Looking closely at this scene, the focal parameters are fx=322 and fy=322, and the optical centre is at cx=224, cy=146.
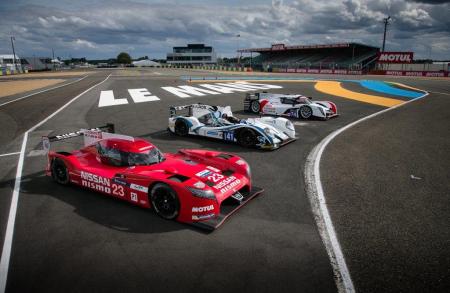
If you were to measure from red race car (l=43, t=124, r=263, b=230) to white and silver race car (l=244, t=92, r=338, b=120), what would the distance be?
32.7ft

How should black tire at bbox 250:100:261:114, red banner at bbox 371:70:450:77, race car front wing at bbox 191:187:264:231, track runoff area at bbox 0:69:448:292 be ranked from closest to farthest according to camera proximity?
1. track runoff area at bbox 0:69:448:292
2. race car front wing at bbox 191:187:264:231
3. black tire at bbox 250:100:261:114
4. red banner at bbox 371:70:450:77

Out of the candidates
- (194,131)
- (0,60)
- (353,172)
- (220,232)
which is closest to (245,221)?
(220,232)

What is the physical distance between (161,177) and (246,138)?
541 cm

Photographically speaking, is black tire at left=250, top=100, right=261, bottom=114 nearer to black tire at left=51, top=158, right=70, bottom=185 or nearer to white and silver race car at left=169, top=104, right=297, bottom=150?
white and silver race car at left=169, top=104, right=297, bottom=150

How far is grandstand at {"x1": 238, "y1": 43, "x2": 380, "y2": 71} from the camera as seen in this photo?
74.0m

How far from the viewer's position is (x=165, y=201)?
249 inches

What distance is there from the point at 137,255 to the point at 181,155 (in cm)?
356

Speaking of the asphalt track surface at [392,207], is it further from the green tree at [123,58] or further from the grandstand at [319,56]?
the green tree at [123,58]

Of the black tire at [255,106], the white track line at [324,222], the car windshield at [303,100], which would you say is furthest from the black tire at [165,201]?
the black tire at [255,106]

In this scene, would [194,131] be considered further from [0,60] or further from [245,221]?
[0,60]

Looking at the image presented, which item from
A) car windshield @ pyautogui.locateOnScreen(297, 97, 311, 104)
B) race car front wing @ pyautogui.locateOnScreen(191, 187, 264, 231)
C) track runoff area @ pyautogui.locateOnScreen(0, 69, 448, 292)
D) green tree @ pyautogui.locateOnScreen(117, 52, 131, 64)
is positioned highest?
green tree @ pyautogui.locateOnScreen(117, 52, 131, 64)

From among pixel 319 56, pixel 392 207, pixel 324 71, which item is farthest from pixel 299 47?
pixel 392 207

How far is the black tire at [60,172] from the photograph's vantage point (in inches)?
312

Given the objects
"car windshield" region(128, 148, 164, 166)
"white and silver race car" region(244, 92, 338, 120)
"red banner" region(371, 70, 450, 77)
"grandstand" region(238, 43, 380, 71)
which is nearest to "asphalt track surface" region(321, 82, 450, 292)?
"white and silver race car" region(244, 92, 338, 120)
